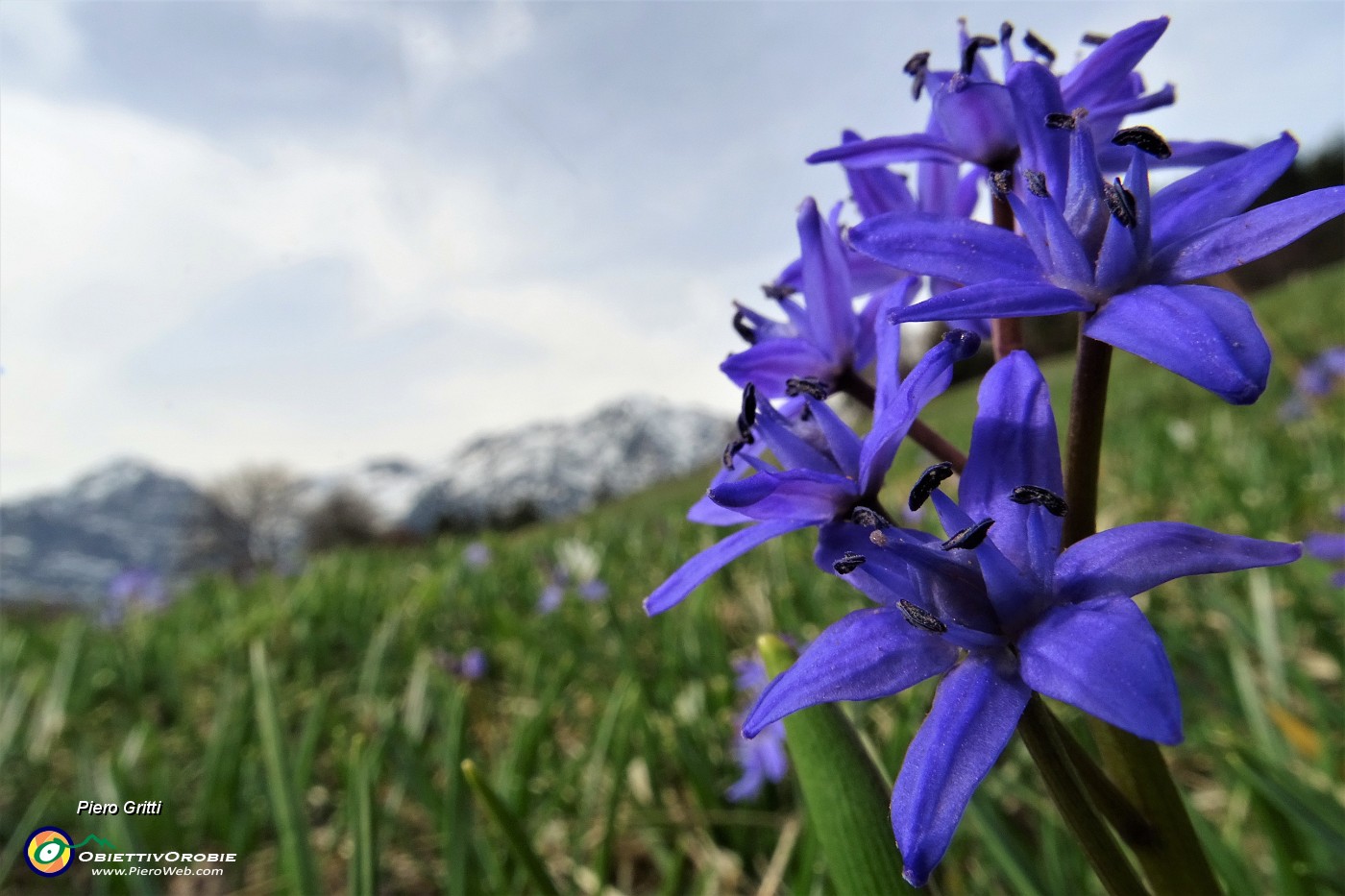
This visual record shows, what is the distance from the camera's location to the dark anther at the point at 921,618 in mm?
707

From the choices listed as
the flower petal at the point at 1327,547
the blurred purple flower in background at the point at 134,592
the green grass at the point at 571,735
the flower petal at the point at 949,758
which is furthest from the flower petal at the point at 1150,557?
the blurred purple flower in background at the point at 134,592

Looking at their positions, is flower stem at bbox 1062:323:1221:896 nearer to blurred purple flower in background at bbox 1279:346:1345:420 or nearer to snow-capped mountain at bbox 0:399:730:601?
blurred purple flower in background at bbox 1279:346:1345:420

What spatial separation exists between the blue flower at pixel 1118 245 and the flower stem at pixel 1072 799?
1.02 feet

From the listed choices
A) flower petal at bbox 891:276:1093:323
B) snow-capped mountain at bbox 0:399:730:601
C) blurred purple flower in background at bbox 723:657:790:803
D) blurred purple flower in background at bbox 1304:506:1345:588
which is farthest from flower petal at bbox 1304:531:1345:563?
snow-capped mountain at bbox 0:399:730:601

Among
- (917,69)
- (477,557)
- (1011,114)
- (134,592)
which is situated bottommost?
(1011,114)

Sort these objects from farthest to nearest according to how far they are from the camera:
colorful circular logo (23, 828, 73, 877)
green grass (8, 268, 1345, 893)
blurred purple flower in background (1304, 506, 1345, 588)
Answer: blurred purple flower in background (1304, 506, 1345, 588), colorful circular logo (23, 828, 73, 877), green grass (8, 268, 1345, 893)

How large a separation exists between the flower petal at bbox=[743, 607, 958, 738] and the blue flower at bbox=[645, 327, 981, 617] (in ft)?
0.35

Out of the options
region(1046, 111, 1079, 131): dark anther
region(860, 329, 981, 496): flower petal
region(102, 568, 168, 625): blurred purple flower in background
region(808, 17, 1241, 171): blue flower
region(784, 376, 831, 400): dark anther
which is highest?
region(102, 568, 168, 625): blurred purple flower in background

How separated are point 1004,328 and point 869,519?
32 cm

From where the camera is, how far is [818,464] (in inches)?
35.7

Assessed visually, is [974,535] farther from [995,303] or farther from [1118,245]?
[1118,245]

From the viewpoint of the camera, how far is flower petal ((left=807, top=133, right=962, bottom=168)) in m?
0.88

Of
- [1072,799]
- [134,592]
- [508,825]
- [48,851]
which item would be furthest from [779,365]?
[134,592]

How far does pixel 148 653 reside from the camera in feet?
13.3
